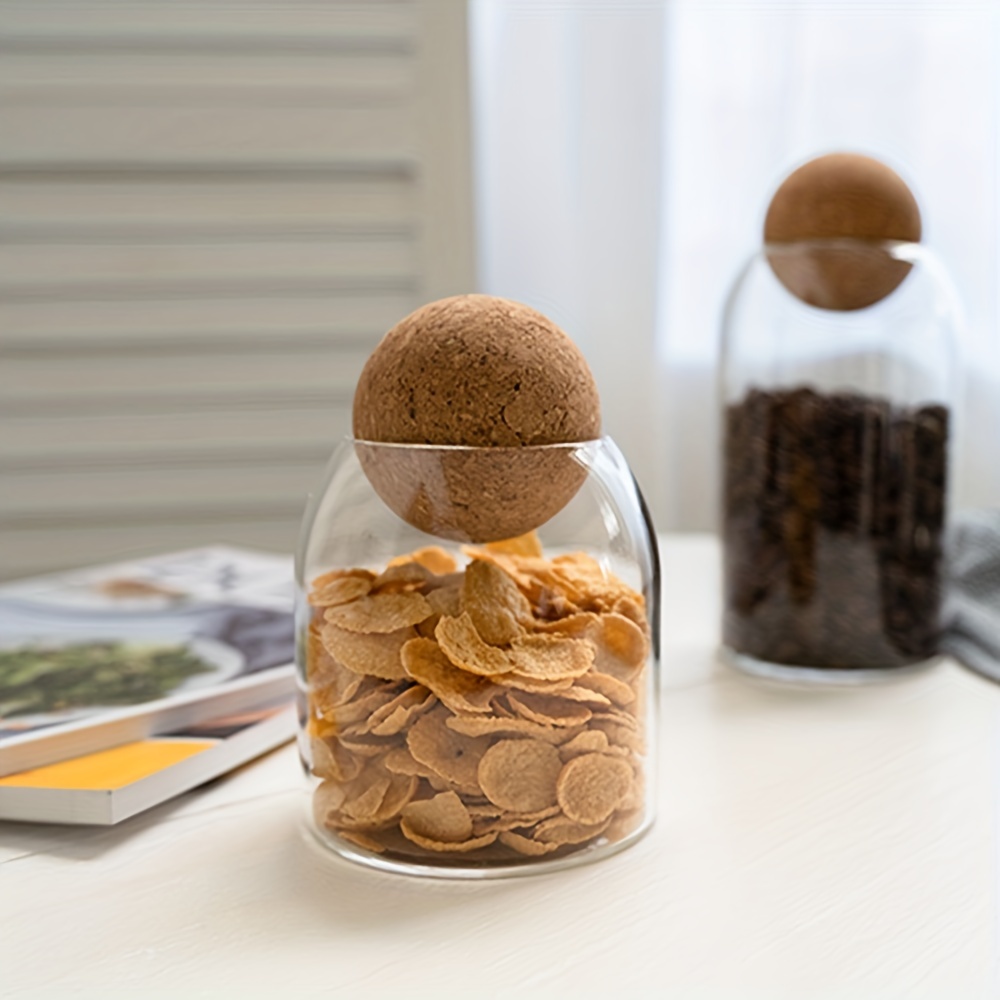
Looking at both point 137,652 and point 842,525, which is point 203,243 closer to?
point 137,652

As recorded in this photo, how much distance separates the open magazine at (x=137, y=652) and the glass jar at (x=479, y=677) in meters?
0.12

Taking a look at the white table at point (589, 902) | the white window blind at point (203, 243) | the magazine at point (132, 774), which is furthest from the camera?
the white window blind at point (203, 243)

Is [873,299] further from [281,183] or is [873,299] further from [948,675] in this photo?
[281,183]

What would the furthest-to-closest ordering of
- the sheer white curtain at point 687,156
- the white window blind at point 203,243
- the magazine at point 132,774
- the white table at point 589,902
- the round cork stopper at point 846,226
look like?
1. the sheer white curtain at point 687,156
2. the white window blind at point 203,243
3. the round cork stopper at point 846,226
4. the magazine at point 132,774
5. the white table at point 589,902

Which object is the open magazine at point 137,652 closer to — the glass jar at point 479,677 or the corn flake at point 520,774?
the glass jar at point 479,677

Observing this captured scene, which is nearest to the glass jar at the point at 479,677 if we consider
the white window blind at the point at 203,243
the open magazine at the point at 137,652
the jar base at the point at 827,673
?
the open magazine at the point at 137,652

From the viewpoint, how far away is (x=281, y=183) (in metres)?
1.62

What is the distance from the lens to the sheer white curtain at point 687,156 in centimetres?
170

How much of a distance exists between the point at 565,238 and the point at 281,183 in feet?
1.38

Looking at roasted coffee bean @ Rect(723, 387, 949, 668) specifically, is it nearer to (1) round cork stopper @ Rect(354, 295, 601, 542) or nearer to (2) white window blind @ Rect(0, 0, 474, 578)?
(1) round cork stopper @ Rect(354, 295, 601, 542)

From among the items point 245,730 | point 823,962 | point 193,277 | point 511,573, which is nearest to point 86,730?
point 245,730

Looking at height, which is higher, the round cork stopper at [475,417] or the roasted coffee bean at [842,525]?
the round cork stopper at [475,417]

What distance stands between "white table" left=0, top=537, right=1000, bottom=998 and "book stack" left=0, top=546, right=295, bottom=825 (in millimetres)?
19

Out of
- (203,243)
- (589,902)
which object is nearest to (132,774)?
(589,902)
